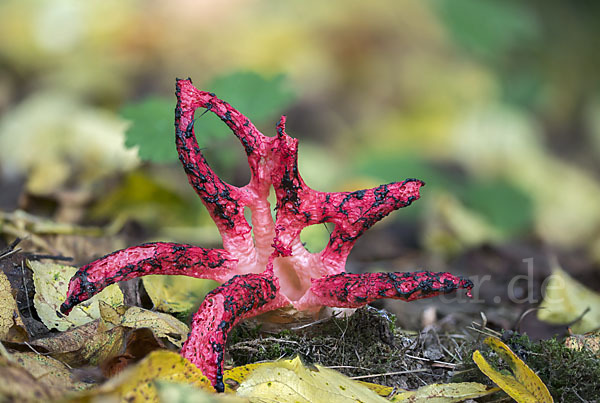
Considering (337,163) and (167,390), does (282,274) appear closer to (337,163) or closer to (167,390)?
(167,390)

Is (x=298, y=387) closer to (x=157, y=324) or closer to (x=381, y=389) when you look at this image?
(x=381, y=389)

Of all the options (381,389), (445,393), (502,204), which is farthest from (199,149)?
(502,204)

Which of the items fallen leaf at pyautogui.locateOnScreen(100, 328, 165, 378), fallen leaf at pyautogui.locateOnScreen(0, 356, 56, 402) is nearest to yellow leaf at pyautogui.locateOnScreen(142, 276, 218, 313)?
fallen leaf at pyautogui.locateOnScreen(100, 328, 165, 378)

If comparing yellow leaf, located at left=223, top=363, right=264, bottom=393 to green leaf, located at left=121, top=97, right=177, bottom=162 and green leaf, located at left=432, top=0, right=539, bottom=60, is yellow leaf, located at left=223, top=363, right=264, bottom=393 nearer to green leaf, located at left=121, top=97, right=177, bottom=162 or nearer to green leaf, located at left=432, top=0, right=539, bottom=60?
green leaf, located at left=121, top=97, right=177, bottom=162

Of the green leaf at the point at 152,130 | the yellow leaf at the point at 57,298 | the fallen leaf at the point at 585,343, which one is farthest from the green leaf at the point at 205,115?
the fallen leaf at the point at 585,343

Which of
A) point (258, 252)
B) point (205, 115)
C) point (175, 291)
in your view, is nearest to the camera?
point (258, 252)

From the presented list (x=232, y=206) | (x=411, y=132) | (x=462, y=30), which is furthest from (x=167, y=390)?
(x=411, y=132)
